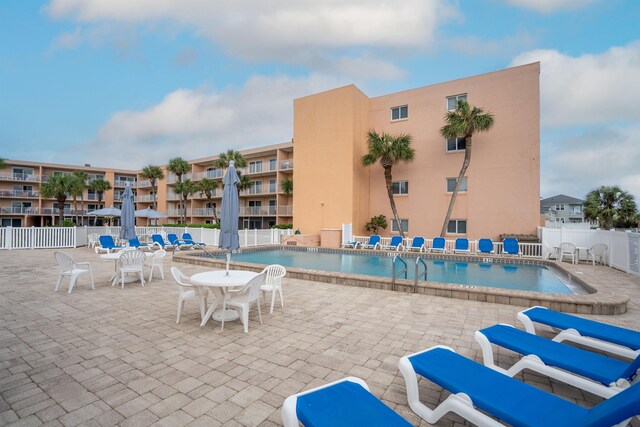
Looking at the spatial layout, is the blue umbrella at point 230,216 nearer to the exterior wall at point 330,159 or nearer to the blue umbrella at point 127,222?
the blue umbrella at point 127,222

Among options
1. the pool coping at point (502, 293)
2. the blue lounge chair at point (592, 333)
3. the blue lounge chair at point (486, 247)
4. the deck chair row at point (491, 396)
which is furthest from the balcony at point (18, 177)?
the blue lounge chair at point (592, 333)

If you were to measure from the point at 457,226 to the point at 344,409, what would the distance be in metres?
17.2

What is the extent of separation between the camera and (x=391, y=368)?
3.30 m

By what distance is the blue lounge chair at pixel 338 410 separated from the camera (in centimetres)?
185

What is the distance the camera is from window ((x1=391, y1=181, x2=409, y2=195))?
62.4ft

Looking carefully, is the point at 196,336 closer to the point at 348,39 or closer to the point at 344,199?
the point at 348,39

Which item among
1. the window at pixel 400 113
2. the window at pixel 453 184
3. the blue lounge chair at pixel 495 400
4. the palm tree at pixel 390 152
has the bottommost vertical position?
the blue lounge chair at pixel 495 400

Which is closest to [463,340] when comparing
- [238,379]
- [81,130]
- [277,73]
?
[238,379]

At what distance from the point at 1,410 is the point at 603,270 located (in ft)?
44.0

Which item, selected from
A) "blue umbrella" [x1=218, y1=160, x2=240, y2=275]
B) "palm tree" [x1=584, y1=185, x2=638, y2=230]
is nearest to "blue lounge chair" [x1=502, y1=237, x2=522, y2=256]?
"blue umbrella" [x1=218, y1=160, x2=240, y2=275]

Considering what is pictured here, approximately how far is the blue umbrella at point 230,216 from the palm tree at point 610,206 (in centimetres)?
2691

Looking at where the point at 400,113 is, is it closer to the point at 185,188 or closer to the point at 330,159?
the point at 330,159

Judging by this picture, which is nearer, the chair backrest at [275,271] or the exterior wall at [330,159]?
the chair backrest at [275,271]

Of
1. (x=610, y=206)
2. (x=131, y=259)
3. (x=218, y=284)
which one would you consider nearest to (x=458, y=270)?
(x=218, y=284)
